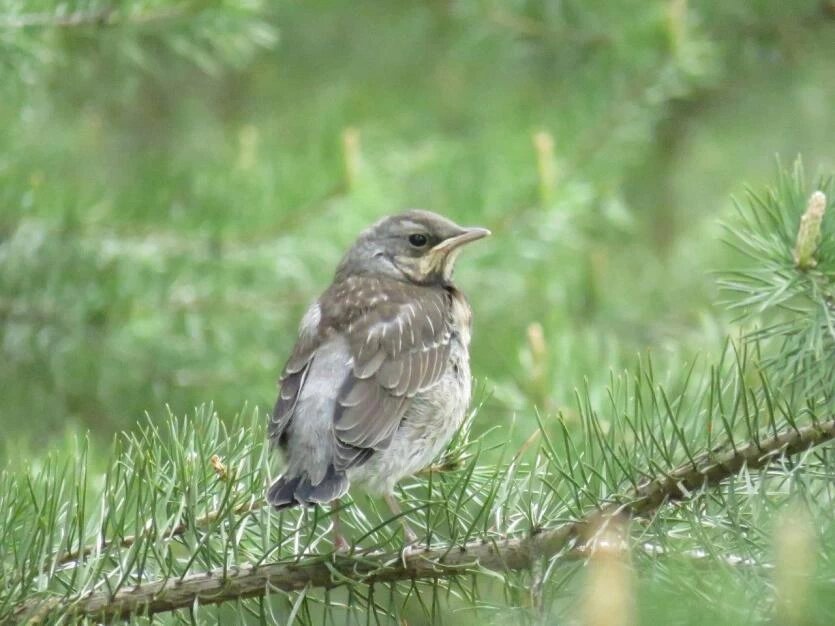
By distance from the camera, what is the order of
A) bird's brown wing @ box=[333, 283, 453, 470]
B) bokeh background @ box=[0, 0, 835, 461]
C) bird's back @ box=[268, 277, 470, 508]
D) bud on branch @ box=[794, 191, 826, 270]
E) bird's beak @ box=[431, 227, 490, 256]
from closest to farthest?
bud on branch @ box=[794, 191, 826, 270] < bird's back @ box=[268, 277, 470, 508] < bird's brown wing @ box=[333, 283, 453, 470] < bird's beak @ box=[431, 227, 490, 256] < bokeh background @ box=[0, 0, 835, 461]

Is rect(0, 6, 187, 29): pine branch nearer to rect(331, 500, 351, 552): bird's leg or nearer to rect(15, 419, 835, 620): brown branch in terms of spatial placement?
rect(331, 500, 351, 552): bird's leg

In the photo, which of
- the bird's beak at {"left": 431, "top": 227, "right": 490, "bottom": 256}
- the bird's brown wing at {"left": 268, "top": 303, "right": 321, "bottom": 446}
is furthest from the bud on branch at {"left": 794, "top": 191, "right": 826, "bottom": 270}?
the bird's beak at {"left": 431, "top": 227, "right": 490, "bottom": 256}

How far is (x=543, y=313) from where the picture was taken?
600 centimetres

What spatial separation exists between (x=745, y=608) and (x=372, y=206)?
330cm

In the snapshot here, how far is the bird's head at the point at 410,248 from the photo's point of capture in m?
4.14

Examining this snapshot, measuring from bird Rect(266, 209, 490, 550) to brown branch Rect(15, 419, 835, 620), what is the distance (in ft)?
0.67

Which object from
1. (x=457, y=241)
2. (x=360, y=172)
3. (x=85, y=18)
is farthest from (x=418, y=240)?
(x=85, y=18)

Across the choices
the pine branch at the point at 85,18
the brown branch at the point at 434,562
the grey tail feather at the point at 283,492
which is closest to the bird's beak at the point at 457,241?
the pine branch at the point at 85,18

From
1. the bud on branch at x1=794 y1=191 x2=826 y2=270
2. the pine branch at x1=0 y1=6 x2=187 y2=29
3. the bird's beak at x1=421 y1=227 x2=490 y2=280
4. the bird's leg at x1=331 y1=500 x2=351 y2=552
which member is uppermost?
the pine branch at x1=0 y1=6 x2=187 y2=29

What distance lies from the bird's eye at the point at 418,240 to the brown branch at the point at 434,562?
70.5 inches

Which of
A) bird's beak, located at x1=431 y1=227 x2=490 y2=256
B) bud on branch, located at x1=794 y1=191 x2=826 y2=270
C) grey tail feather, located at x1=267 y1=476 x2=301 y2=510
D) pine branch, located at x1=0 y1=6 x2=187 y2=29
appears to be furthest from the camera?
bird's beak, located at x1=431 y1=227 x2=490 y2=256

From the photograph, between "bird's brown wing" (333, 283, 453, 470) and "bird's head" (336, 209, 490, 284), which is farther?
"bird's head" (336, 209, 490, 284)

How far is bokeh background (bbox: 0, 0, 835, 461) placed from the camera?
13.9ft

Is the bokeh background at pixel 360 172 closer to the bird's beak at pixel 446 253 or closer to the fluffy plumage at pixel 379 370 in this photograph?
the fluffy plumage at pixel 379 370
